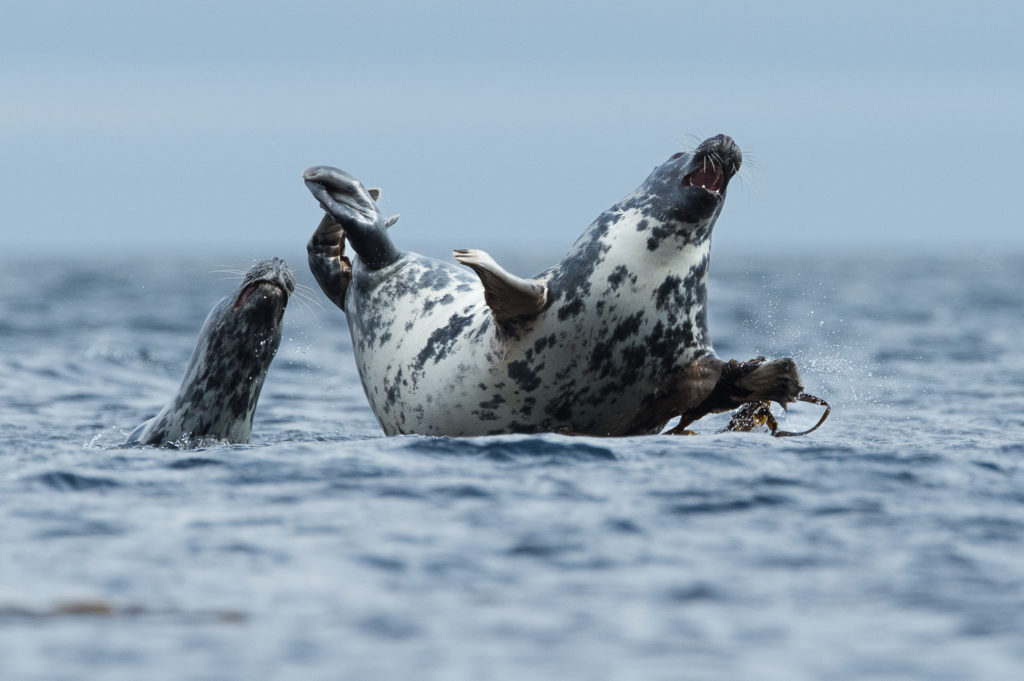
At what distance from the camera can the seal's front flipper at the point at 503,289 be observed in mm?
6750

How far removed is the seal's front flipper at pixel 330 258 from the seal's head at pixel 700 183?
2328mm

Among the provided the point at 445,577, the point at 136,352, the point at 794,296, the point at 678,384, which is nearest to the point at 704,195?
the point at 678,384

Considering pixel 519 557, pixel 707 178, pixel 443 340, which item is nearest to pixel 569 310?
pixel 443 340

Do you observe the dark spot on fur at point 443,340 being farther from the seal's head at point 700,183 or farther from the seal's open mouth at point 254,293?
the seal's head at point 700,183

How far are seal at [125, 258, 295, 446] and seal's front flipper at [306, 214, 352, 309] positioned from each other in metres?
0.51

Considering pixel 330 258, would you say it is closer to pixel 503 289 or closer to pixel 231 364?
pixel 231 364

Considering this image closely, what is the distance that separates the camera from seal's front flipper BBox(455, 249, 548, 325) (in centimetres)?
675

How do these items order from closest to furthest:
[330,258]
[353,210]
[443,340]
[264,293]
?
[443,340], [264,293], [353,210], [330,258]

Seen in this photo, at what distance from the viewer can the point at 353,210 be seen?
8.37 meters

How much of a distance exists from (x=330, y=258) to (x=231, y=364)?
1.02 metres

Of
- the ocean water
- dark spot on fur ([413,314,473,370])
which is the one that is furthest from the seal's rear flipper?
dark spot on fur ([413,314,473,370])

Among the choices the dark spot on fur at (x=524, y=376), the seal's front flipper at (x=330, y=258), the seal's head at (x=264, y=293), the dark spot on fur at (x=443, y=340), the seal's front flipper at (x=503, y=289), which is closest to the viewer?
the seal's front flipper at (x=503, y=289)

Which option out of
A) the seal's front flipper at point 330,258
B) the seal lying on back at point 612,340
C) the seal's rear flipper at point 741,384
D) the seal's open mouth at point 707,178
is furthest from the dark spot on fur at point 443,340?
the seal's open mouth at point 707,178

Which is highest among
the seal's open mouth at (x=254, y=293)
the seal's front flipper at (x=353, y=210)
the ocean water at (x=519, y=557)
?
the seal's front flipper at (x=353, y=210)
